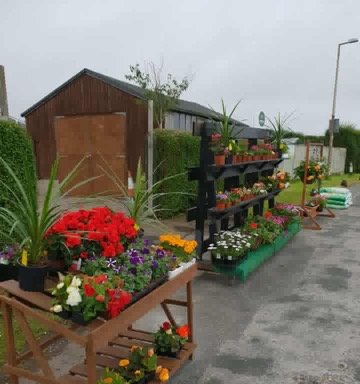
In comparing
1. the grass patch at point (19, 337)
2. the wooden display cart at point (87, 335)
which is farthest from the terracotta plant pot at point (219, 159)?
the grass patch at point (19, 337)

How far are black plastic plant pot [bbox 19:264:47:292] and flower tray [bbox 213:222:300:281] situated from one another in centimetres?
340

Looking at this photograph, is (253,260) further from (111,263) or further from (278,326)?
(111,263)

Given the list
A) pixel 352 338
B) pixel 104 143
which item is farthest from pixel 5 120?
pixel 104 143

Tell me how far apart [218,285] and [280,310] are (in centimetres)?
102

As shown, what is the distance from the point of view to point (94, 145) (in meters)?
13.2

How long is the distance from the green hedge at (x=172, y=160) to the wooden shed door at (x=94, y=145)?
128 inches

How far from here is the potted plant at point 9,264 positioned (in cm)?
303

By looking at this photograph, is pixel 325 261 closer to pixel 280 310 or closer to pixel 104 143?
pixel 280 310

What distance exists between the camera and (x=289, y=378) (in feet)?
10.5

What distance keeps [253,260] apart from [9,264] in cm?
372

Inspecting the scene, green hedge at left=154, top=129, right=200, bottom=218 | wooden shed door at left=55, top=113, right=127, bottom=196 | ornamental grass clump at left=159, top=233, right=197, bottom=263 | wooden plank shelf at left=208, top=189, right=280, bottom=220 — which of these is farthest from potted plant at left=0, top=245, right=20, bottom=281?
wooden shed door at left=55, top=113, right=127, bottom=196

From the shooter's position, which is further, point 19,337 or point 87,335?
point 19,337

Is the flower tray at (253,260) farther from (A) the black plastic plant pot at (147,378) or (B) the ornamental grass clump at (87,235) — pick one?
(B) the ornamental grass clump at (87,235)

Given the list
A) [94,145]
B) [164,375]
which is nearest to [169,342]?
[164,375]
